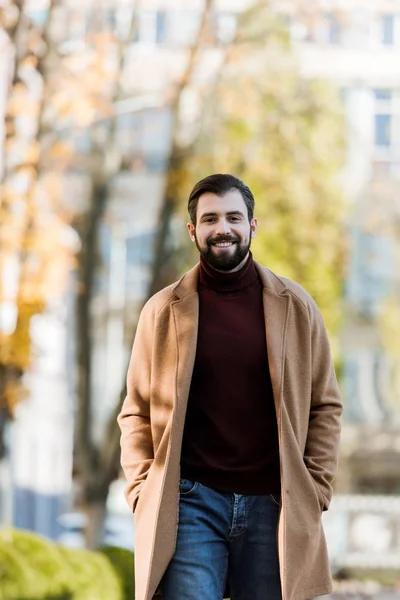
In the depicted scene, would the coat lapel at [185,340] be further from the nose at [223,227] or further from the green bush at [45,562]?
the green bush at [45,562]

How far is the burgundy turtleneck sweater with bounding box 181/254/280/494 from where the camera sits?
3.55 m

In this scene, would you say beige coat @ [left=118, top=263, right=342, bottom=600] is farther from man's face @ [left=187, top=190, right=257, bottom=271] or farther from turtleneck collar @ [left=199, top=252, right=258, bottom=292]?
man's face @ [left=187, top=190, right=257, bottom=271]

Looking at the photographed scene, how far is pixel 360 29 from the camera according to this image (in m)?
23.9

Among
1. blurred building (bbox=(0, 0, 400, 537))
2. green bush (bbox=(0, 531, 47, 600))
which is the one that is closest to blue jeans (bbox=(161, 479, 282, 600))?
green bush (bbox=(0, 531, 47, 600))

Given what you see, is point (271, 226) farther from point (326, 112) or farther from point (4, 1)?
point (4, 1)

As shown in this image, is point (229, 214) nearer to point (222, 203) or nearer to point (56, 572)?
point (222, 203)

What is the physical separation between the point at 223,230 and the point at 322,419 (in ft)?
1.97

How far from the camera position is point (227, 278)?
3703mm

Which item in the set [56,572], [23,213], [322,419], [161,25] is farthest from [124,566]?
[161,25]

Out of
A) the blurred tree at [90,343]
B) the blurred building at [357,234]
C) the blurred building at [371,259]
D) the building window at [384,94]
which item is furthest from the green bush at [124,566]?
the building window at [384,94]

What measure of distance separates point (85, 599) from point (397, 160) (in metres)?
20.6

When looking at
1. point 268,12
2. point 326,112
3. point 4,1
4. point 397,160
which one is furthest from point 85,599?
point 397,160

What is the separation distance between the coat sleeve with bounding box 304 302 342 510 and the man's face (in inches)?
12.2

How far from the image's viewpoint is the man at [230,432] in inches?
140
